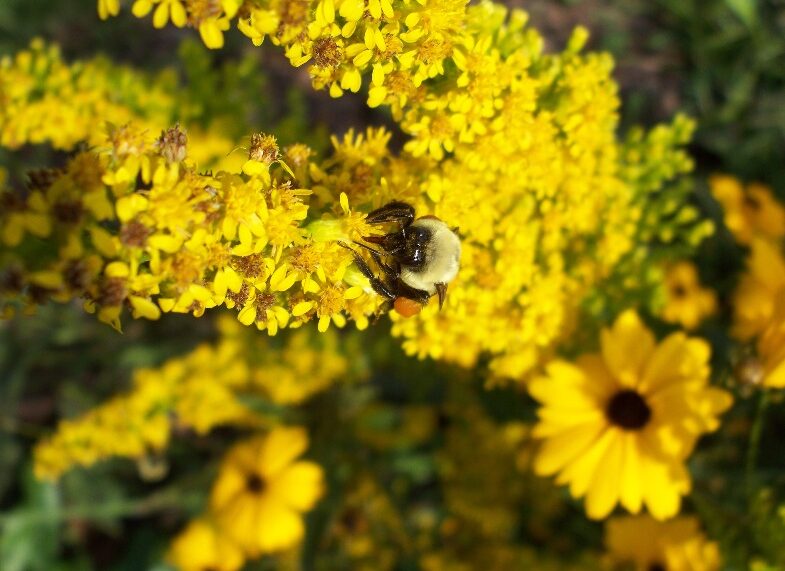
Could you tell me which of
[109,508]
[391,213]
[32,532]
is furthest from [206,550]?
[391,213]

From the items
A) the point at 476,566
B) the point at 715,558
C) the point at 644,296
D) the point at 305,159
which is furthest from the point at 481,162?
the point at 476,566

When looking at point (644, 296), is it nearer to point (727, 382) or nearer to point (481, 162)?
point (727, 382)

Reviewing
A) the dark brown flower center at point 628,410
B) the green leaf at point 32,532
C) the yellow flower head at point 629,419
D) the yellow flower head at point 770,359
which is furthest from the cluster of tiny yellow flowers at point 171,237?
the green leaf at point 32,532

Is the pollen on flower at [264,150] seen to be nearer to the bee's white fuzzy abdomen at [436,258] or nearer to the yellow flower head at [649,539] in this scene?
the bee's white fuzzy abdomen at [436,258]

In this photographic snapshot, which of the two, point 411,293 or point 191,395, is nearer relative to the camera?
point 411,293

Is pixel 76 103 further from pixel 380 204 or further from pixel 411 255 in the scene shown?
pixel 411 255

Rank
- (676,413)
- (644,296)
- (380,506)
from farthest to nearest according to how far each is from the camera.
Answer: (380,506) → (644,296) → (676,413)
